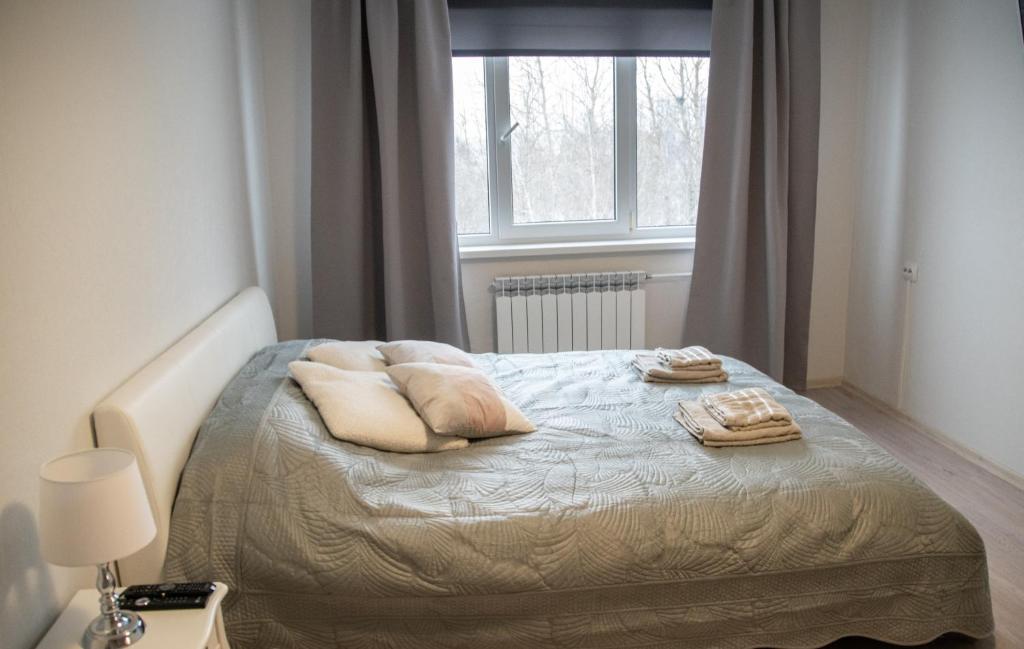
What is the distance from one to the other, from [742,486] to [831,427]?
51cm

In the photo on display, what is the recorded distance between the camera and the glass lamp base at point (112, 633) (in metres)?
1.48

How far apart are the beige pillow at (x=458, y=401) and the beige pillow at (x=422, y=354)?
0.16 meters

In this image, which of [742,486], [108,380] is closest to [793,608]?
[742,486]

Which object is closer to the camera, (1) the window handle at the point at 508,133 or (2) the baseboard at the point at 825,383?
(1) the window handle at the point at 508,133

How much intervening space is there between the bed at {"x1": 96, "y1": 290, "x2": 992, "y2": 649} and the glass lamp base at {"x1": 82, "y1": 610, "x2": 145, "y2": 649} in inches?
15.5

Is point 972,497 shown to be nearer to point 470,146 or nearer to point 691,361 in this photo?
point 691,361

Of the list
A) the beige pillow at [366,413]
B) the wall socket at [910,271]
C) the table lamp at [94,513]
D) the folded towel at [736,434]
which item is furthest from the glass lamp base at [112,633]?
the wall socket at [910,271]

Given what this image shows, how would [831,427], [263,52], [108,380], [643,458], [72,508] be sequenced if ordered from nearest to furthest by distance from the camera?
1. [72,508]
2. [108,380]
3. [643,458]
4. [831,427]
5. [263,52]

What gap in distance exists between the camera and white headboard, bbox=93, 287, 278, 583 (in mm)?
1772

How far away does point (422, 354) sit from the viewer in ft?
8.73

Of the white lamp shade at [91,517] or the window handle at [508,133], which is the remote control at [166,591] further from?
the window handle at [508,133]

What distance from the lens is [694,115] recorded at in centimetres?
416

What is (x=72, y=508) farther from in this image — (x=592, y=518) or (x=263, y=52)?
(x=263, y=52)

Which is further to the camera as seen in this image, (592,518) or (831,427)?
(831,427)
